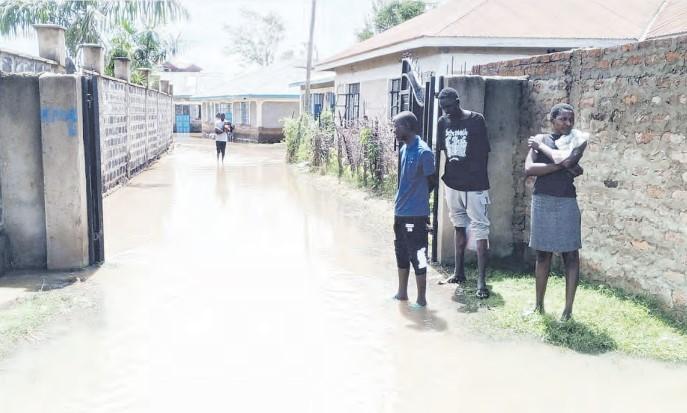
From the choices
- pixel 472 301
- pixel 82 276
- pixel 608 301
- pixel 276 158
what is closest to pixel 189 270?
pixel 82 276

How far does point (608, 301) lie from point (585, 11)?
11.4 meters

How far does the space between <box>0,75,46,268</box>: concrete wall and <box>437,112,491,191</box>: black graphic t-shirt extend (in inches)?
165

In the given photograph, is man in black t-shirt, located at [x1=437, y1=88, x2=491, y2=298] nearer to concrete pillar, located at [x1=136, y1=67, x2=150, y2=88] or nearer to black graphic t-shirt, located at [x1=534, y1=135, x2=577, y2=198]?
black graphic t-shirt, located at [x1=534, y1=135, x2=577, y2=198]

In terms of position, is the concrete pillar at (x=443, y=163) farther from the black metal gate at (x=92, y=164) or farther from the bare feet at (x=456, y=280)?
the black metal gate at (x=92, y=164)

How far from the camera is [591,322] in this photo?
538 centimetres

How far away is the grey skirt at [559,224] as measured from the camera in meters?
5.29

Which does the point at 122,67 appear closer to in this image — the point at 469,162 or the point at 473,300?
the point at 469,162

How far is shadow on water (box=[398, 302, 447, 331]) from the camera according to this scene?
5582mm

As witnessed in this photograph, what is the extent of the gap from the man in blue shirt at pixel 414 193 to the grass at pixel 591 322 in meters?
0.61

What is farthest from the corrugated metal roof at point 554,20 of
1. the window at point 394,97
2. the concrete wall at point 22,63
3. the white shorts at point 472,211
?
the white shorts at point 472,211

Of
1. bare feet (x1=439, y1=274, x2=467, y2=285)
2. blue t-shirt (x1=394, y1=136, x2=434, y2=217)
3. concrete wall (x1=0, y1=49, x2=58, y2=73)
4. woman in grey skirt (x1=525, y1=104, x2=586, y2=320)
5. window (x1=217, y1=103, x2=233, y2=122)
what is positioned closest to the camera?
woman in grey skirt (x1=525, y1=104, x2=586, y2=320)

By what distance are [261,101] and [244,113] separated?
149 inches

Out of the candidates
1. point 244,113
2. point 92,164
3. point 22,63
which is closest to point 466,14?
point 22,63

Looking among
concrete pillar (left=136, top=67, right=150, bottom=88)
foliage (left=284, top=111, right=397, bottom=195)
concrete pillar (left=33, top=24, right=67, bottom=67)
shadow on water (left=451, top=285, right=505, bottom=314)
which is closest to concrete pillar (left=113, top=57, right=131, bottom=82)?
concrete pillar (left=33, top=24, right=67, bottom=67)
